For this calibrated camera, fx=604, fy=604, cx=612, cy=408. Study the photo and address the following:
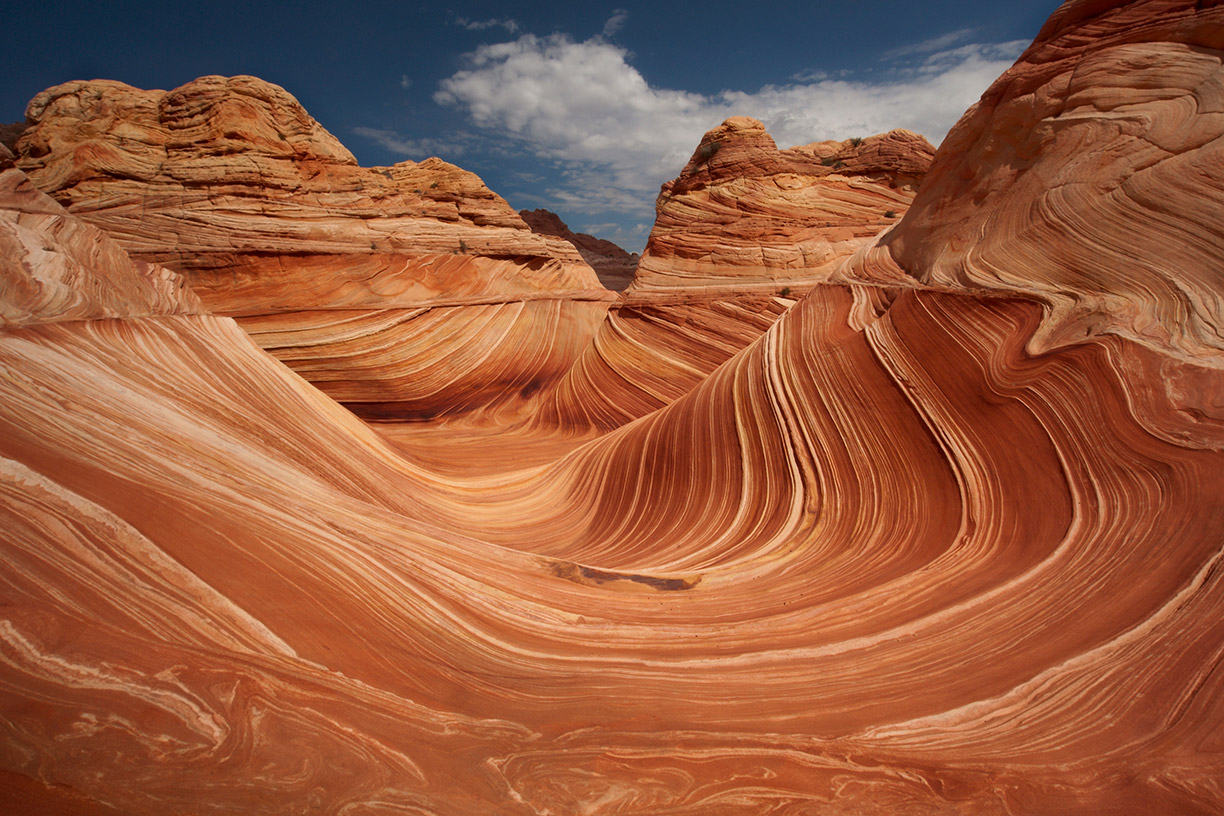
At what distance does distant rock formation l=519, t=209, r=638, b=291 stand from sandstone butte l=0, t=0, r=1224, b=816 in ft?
54.1

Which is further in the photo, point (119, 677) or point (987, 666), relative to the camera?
point (987, 666)

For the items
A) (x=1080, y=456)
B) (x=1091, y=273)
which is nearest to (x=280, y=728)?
(x=1080, y=456)

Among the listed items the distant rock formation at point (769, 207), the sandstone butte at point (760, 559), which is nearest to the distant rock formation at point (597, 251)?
the distant rock formation at point (769, 207)

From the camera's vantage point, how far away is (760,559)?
351 cm

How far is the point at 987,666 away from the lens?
205 cm

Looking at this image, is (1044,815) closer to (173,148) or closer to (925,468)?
(925,468)

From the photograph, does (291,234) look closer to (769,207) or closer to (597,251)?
(769,207)

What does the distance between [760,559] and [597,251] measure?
26.6 meters

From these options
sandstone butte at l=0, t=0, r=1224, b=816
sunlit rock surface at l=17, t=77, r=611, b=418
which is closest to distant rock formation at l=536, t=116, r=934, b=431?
sunlit rock surface at l=17, t=77, r=611, b=418

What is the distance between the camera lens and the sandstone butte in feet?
5.10

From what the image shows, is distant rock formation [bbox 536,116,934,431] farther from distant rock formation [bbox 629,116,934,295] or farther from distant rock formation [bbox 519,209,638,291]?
distant rock formation [bbox 519,209,638,291]

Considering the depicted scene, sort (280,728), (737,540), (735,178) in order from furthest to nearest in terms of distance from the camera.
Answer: (735,178), (737,540), (280,728)

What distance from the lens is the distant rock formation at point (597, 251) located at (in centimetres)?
2264

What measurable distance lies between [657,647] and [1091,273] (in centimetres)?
305
